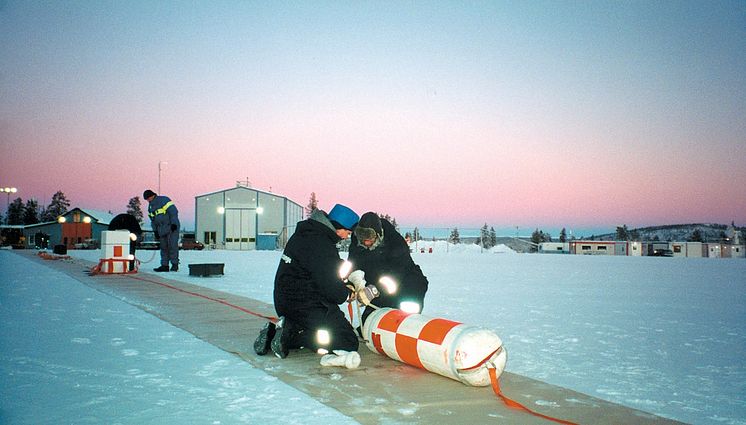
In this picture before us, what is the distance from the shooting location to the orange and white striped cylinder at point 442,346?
3.66 meters

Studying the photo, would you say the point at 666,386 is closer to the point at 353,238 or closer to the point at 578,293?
the point at 353,238

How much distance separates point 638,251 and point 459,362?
5078cm

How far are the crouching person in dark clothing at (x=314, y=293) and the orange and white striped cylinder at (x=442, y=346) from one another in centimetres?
37

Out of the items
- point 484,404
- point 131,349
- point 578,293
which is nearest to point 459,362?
point 484,404

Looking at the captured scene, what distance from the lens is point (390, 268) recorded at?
18.5 ft

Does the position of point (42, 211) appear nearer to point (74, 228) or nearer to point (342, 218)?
point (74, 228)

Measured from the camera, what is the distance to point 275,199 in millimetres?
44531

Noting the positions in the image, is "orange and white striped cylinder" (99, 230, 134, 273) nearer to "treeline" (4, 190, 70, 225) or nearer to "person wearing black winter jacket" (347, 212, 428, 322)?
"person wearing black winter jacket" (347, 212, 428, 322)

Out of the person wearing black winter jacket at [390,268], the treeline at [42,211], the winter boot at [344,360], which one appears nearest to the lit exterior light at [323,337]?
the winter boot at [344,360]

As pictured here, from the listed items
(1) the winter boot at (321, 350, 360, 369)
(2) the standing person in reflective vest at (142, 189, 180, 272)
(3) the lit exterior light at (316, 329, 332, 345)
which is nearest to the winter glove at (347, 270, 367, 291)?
(3) the lit exterior light at (316, 329, 332, 345)

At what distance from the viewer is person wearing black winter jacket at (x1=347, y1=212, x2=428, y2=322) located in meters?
5.38

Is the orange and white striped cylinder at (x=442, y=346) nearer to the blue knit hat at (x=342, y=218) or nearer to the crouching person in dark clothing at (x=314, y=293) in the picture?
the crouching person in dark clothing at (x=314, y=293)

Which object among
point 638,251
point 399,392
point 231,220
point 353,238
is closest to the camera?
point 399,392

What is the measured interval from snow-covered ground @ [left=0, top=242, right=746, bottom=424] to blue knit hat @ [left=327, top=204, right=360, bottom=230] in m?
1.46
